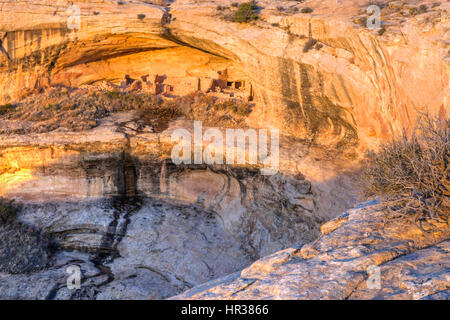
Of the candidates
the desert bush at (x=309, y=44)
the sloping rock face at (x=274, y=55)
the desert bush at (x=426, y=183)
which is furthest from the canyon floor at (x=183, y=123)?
the desert bush at (x=426, y=183)

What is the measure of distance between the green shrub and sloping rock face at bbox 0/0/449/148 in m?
0.20

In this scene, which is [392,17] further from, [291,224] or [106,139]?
[106,139]

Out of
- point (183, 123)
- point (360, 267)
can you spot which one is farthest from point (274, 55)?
point (360, 267)

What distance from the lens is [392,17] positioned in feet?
25.8

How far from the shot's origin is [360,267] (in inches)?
137

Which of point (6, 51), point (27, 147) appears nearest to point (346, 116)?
point (27, 147)

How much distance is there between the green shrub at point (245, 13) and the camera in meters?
10.9

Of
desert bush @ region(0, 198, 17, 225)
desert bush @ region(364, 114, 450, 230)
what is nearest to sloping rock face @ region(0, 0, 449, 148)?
desert bush @ region(364, 114, 450, 230)

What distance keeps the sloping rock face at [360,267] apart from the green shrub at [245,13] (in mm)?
7703

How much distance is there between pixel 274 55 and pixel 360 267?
302 inches

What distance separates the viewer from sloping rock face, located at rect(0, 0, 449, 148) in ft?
22.9

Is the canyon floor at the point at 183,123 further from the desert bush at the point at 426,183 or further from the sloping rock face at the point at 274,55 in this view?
the desert bush at the point at 426,183
